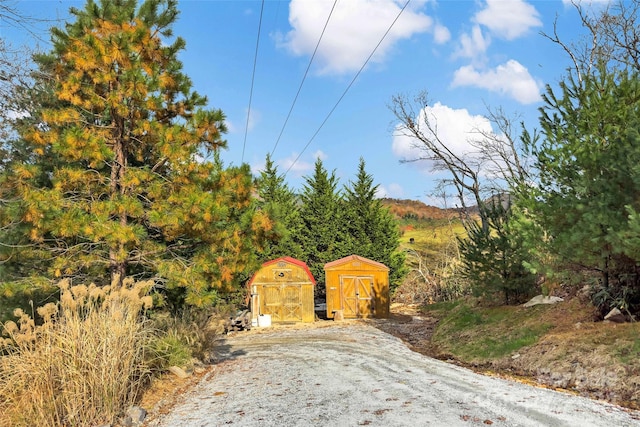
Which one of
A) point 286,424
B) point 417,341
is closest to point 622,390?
point 286,424

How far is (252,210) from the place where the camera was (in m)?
8.90

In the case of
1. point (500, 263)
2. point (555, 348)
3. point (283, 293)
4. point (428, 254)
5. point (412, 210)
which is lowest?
point (555, 348)

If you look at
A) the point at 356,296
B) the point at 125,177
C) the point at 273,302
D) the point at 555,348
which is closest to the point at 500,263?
the point at 555,348

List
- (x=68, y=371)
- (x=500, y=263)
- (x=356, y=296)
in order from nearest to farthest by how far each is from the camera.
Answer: (x=68, y=371), (x=500, y=263), (x=356, y=296)

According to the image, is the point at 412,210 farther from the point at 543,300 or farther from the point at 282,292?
the point at 543,300

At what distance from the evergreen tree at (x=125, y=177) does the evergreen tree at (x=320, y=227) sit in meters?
15.0

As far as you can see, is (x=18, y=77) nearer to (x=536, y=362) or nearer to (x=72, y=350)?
(x=72, y=350)

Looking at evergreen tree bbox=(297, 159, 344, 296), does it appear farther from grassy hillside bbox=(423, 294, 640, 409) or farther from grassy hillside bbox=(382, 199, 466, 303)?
grassy hillside bbox=(423, 294, 640, 409)

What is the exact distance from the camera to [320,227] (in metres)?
24.2

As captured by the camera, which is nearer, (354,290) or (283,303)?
(283,303)

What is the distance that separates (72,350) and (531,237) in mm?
7897

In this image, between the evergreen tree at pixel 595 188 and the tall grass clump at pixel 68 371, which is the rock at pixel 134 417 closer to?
the tall grass clump at pixel 68 371

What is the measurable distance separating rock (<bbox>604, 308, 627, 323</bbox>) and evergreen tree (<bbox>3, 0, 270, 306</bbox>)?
6417 mm

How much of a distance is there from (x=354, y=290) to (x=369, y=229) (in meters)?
4.84
